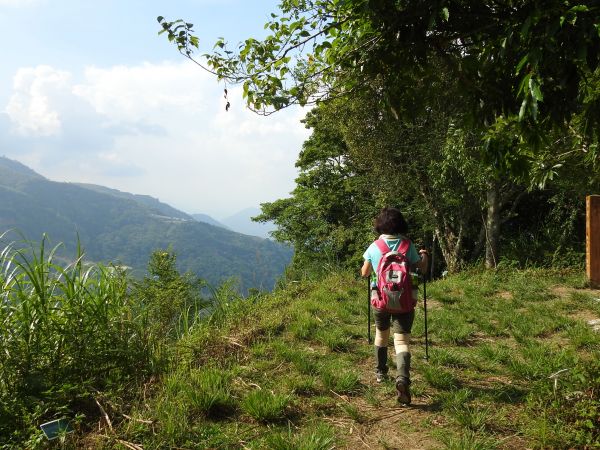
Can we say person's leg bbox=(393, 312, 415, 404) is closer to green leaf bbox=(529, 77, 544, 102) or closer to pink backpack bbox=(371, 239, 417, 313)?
pink backpack bbox=(371, 239, 417, 313)

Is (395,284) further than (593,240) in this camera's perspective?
No

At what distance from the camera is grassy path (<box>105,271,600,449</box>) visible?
11.8 feet

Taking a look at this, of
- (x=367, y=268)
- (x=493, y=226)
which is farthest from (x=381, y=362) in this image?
(x=493, y=226)

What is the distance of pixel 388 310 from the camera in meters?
4.57

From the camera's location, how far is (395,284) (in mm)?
4480

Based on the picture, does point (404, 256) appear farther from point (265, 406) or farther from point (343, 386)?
point (265, 406)

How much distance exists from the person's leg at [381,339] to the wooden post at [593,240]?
24.7 feet

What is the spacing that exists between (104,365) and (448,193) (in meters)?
12.5

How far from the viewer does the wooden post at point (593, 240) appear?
9.66 meters

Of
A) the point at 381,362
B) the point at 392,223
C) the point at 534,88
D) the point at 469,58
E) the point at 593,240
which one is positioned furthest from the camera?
the point at 593,240

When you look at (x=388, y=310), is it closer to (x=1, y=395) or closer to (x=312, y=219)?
(x=1, y=395)

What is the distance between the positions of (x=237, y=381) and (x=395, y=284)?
6.74ft

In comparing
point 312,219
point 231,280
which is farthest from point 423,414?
point 312,219

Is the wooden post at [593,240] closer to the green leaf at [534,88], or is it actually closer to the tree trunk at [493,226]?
the tree trunk at [493,226]
